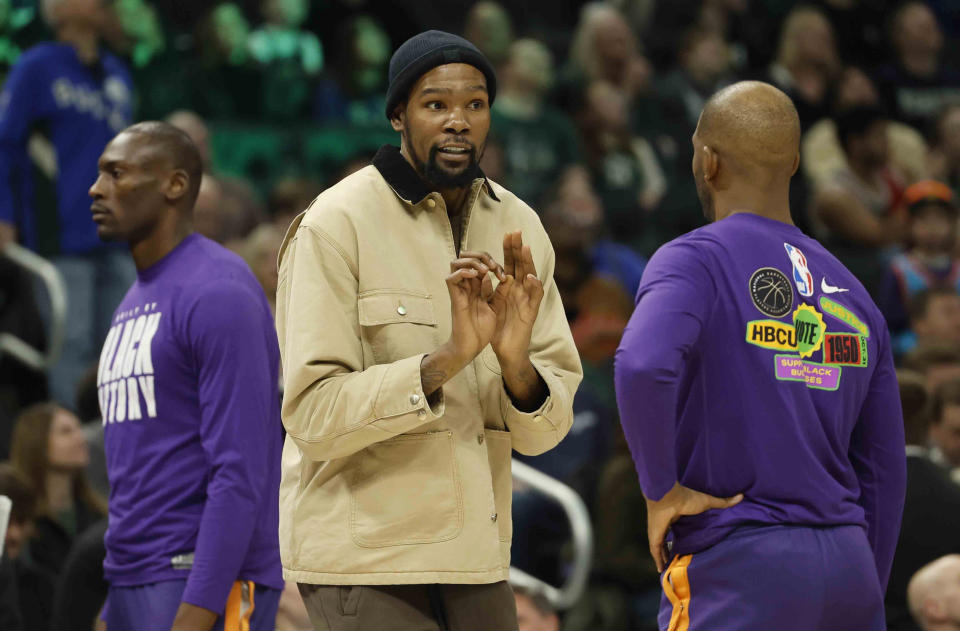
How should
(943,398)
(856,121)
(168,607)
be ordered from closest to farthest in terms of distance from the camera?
Answer: (168,607), (943,398), (856,121)

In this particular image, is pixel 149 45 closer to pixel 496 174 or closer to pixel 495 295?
pixel 496 174

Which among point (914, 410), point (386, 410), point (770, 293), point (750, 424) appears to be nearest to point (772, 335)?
point (770, 293)

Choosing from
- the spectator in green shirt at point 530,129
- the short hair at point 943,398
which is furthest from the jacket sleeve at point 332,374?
the spectator in green shirt at point 530,129

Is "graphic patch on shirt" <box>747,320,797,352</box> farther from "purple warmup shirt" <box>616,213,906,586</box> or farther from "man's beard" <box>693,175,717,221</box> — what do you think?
"man's beard" <box>693,175,717,221</box>

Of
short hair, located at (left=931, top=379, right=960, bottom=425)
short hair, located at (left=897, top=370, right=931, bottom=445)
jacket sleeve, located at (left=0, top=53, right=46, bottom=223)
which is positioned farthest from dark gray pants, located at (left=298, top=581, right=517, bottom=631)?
jacket sleeve, located at (left=0, top=53, right=46, bottom=223)

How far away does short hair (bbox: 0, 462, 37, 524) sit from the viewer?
5587mm

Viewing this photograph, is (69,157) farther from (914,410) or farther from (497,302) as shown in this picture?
(497,302)

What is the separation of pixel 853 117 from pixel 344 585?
27.6ft

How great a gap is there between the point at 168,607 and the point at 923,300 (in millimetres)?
6074

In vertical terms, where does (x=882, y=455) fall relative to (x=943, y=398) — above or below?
above

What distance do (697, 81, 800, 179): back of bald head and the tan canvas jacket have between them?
1.89 feet

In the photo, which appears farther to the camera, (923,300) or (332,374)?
(923,300)

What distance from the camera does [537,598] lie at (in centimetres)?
546

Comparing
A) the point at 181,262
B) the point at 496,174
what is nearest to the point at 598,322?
the point at 496,174
